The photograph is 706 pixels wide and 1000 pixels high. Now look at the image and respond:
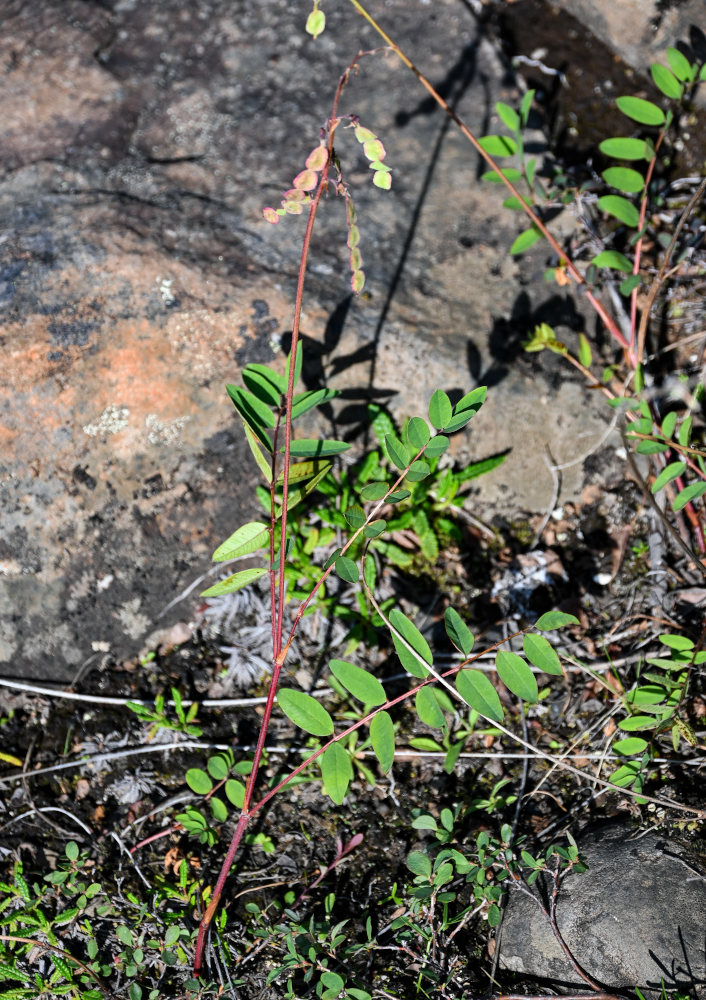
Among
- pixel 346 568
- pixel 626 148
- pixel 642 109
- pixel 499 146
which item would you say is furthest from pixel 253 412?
pixel 642 109

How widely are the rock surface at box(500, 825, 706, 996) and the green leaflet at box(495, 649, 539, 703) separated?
0.66 metres

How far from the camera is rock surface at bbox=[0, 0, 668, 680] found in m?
2.56

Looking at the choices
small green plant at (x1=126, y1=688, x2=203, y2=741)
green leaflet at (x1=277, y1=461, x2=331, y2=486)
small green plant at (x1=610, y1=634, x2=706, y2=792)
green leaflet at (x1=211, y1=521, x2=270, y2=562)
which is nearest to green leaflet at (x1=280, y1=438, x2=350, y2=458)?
green leaflet at (x1=277, y1=461, x2=331, y2=486)

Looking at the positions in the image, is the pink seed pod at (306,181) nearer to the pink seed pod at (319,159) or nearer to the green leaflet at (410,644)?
the pink seed pod at (319,159)

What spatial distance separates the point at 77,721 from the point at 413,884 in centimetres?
125

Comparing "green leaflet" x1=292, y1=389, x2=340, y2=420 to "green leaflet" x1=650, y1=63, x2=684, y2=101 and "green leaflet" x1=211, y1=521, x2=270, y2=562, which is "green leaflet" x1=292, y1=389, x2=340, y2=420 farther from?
"green leaflet" x1=650, y1=63, x2=684, y2=101

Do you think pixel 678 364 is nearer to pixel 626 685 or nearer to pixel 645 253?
pixel 645 253

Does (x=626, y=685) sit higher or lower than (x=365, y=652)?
higher

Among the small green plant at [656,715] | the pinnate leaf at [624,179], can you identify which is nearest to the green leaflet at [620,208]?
the pinnate leaf at [624,179]

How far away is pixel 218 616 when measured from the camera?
2646 mm

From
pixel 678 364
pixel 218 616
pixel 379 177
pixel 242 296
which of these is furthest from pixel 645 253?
pixel 218 616

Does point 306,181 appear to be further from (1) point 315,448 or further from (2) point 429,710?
(2) point 429,710

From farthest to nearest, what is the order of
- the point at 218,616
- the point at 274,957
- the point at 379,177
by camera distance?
1. the point at 218,616
2. the point at 274,957
3. the point at 379,177

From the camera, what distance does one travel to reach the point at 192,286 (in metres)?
2.71
